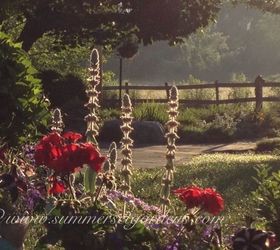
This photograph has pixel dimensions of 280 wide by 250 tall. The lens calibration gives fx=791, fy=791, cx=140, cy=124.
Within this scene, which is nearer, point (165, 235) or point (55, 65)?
point (165, 235)

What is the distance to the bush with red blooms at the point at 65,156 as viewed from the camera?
16.0 feet

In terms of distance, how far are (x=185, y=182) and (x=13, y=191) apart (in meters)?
7.59

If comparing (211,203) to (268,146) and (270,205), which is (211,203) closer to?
(270,205)

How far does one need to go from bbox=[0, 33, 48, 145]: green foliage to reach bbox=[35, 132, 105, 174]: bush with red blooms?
1.21 m

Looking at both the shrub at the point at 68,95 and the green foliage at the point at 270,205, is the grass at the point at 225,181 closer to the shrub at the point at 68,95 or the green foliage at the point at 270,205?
the green foliage at the point at 270,205

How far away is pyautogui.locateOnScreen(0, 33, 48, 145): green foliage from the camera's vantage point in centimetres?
620

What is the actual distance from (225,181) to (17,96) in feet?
23.4

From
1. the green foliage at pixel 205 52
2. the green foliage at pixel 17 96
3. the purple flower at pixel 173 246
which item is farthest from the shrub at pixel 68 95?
the green foliage at pixel 205 52

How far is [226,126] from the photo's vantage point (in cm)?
2530

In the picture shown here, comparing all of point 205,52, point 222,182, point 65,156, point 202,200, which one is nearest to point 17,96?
point 65,156

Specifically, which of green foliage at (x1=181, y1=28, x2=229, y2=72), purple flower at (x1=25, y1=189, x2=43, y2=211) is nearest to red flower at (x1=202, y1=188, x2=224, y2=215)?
purple flower at (x1=25, y1=189, x2=43, y2=211)

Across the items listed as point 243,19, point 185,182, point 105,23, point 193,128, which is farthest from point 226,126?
point 243,19

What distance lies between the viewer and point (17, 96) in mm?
6242

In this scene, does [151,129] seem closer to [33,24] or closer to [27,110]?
[33,24]
